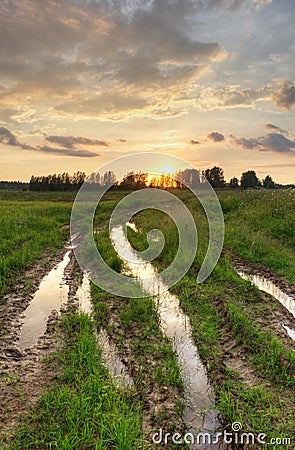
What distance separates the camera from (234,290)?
26.9 feet

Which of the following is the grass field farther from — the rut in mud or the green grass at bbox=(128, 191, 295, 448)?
the rut in mud

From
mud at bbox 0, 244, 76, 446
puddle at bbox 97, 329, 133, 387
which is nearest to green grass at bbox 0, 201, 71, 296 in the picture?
mud at bbox 0, 244, 76, 446

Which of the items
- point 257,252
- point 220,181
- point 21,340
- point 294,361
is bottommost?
point 21,340

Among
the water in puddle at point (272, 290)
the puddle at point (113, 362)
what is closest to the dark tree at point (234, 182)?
the water in puddle at point (272, 290)

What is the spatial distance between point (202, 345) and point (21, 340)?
3221 millimetres

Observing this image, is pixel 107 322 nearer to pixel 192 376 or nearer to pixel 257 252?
pixel 192 376

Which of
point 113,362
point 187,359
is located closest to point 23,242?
point 113,362

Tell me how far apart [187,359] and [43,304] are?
3.71m

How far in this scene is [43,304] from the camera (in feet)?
24.4

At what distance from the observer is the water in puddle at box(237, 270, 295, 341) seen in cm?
725

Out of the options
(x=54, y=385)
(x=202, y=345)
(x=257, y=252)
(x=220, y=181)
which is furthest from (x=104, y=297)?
(x=220, y=181)

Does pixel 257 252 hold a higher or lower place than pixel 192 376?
higher

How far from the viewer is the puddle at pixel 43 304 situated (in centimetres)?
599

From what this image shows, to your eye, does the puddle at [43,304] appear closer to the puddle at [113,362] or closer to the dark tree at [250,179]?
the puddle at [113,362]
